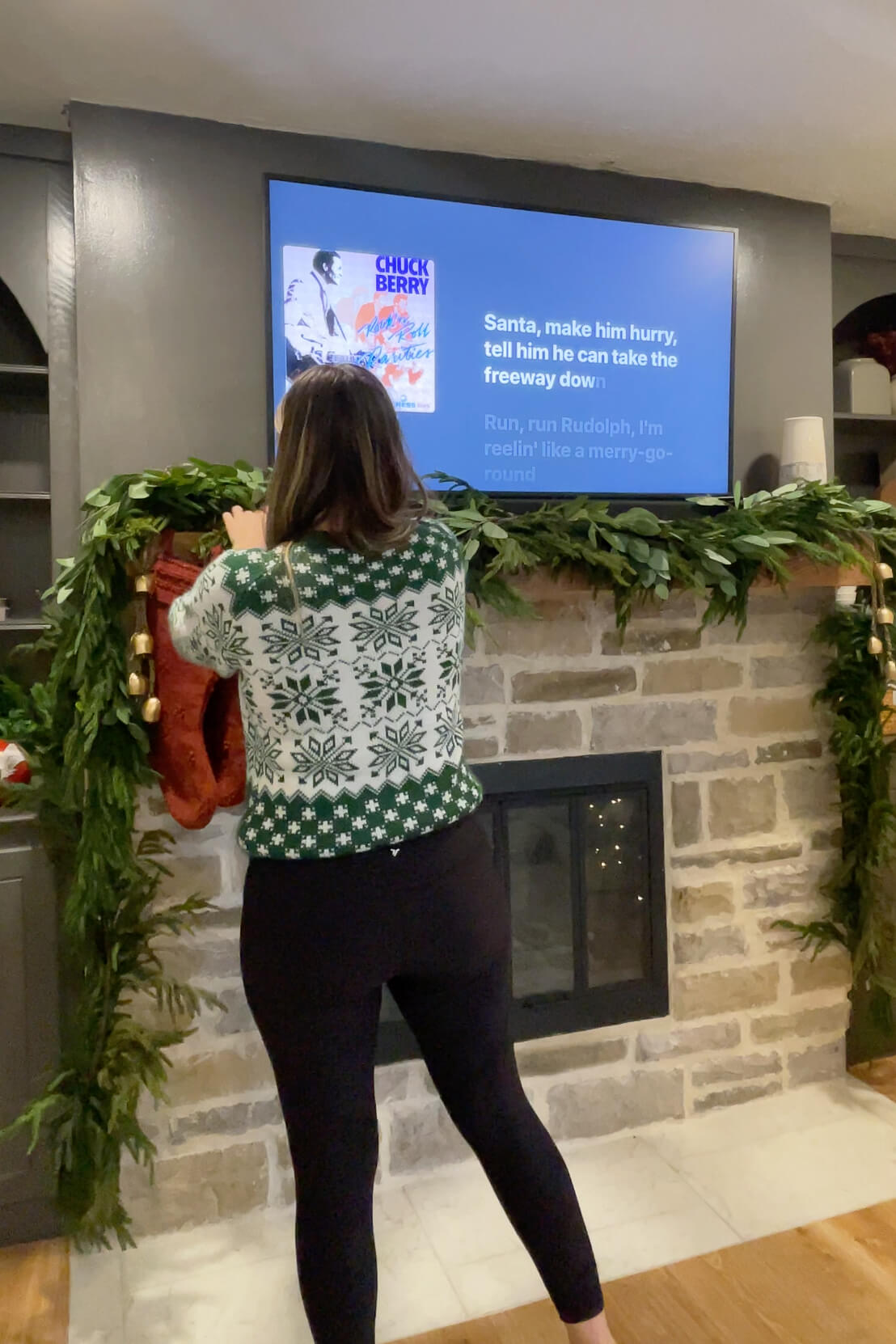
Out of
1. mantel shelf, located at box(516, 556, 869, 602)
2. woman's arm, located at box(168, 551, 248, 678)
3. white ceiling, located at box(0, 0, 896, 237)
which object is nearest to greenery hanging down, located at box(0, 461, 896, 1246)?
mantel shelf, located at box(516, 556, 869, 602)

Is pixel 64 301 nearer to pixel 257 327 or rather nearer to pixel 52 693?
pixel 257 327

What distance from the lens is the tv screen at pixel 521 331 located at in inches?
75.8

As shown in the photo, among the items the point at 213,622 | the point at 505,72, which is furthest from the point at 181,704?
the point at 505,72

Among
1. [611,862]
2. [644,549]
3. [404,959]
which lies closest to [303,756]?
[404,959]

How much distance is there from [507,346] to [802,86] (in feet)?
2.54

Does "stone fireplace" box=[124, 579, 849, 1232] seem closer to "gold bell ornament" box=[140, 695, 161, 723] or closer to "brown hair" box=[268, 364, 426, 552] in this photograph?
"gold bell ornament" box=[140, 695, 161, 723]

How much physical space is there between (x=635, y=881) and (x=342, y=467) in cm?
143

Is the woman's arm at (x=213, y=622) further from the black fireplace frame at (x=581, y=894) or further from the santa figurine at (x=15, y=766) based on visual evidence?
the black fireplace frame at (x=581, y=894)

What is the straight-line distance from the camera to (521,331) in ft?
6.79

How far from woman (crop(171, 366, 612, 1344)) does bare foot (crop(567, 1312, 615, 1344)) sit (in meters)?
0.32

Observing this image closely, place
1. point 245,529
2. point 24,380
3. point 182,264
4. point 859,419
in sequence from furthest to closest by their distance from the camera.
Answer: point 859,419 < point 24,380 < point 182,264 < point 245,529

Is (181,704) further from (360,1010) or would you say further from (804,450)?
(804,450)

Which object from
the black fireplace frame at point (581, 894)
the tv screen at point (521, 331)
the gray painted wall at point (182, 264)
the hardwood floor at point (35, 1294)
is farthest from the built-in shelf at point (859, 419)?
the hardwood floor at point (35, 1294)

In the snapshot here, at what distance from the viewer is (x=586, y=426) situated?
7.02 ft
